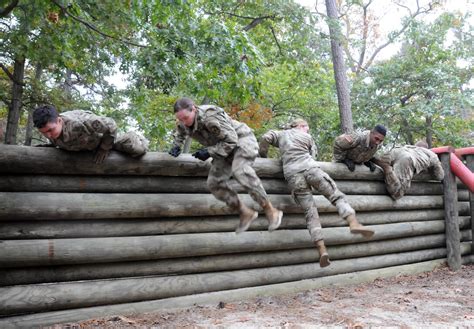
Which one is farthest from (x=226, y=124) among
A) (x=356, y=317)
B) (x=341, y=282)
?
(x=341, y=282)

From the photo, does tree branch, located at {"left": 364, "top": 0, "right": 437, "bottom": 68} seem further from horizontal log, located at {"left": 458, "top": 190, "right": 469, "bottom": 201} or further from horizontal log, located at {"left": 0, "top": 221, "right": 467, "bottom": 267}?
horizontal log, located at {"left": 0, "top": 221, "right": 467, "bottom": 267}

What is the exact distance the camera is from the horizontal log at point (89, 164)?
4.28 metres

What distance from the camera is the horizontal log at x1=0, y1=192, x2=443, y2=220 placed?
427cm

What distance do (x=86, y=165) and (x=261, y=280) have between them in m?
2.76

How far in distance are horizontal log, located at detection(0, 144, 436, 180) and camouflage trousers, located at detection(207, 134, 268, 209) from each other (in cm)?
32

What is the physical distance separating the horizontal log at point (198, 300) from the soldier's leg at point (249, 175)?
3.42ft

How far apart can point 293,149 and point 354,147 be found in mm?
1547

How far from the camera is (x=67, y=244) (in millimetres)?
4387

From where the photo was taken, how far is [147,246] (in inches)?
189

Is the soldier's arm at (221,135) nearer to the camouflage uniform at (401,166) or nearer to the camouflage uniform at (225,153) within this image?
the camouflage uniform at (225,153)

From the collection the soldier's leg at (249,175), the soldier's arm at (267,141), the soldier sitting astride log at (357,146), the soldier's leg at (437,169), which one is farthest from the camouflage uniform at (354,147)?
the soldier's leg at (249,175)

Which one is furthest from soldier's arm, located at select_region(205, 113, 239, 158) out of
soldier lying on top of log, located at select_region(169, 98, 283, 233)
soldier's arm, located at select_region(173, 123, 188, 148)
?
soldier's arm, located at select_region(173, 123, 188, 148)

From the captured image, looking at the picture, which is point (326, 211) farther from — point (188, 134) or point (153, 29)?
point (153, 29)

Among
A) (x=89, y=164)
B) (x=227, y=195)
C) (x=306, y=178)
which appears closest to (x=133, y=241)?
(x=89, y=164)
